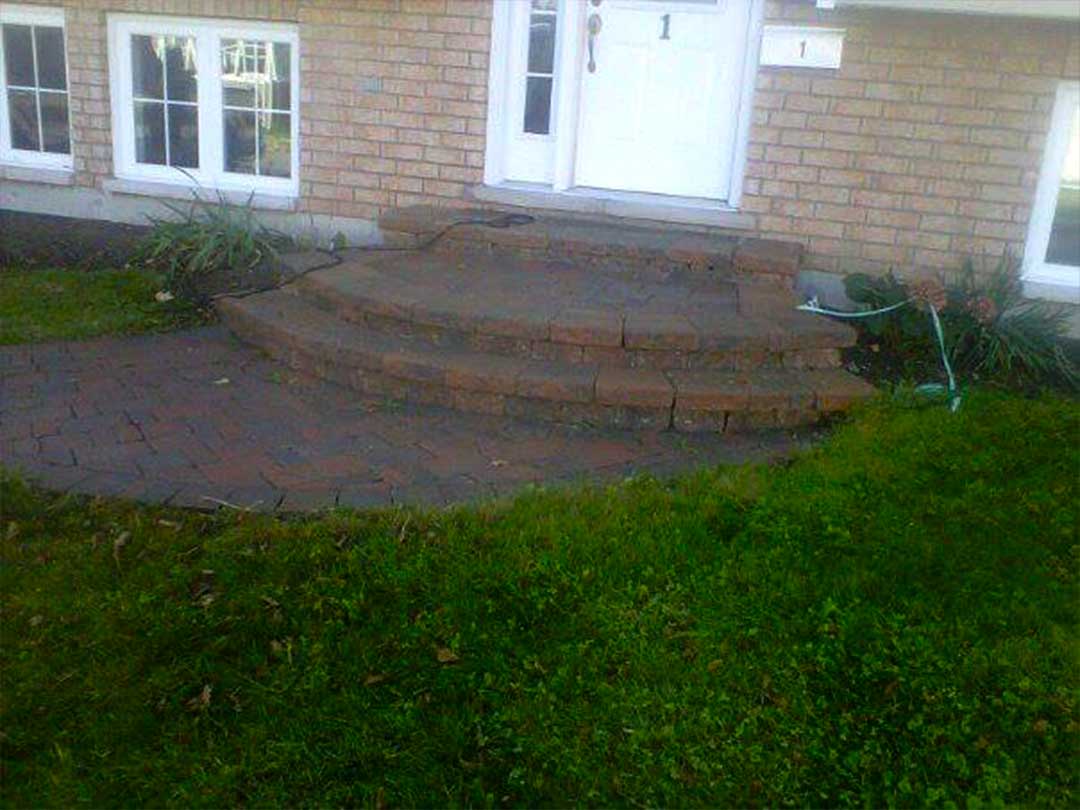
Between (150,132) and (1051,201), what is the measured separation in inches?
243

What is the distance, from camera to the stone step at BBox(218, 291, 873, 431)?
479 cm

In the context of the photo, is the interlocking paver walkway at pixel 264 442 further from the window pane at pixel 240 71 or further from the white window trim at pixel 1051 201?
the window pane at pixel 240 71

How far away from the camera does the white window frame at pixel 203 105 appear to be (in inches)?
290

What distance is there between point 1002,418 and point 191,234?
195 inches

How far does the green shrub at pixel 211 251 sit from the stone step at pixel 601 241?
2.80ft

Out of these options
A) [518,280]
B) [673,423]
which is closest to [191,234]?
[518,280]

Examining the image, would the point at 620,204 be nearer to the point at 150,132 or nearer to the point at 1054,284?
the point at 1054,284

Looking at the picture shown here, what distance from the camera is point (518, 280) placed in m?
5.88

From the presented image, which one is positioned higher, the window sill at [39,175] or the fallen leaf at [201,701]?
the window sill at [39,175]

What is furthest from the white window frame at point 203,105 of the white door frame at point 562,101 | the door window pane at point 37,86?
the white door frame at point 562,101

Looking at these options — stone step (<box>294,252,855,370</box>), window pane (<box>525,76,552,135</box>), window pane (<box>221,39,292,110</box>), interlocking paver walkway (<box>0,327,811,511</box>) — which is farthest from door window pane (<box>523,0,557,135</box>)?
interlocking paver walkway (<box>0,327,811,511</box>)

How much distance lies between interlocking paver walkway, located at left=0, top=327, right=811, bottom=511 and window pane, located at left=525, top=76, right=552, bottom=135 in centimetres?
267

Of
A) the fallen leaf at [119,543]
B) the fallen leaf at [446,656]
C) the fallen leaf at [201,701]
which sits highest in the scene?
the fallen leaf at [119,543]

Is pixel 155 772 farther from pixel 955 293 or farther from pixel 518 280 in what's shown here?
pixel 955 293
